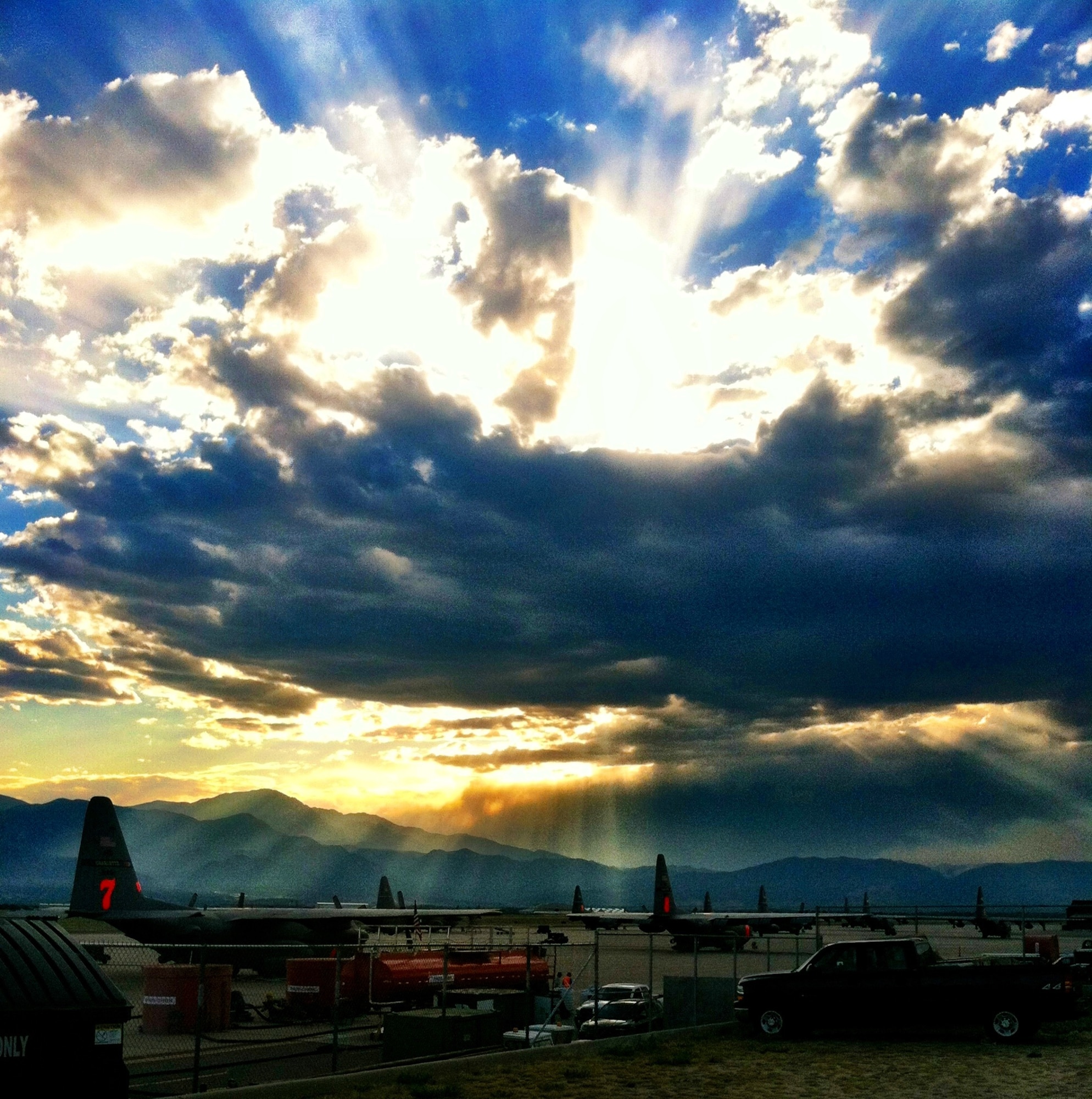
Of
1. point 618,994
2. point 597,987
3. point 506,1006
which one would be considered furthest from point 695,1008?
point 506,1006

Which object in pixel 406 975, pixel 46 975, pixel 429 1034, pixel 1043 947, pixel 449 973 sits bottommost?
pixel 1043 947

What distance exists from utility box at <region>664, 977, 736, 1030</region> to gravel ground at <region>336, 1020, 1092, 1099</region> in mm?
1504

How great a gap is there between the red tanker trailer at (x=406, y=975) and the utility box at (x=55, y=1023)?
13073mm

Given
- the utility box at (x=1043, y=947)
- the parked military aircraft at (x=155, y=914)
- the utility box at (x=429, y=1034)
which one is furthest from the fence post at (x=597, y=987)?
the utility box at (x=1043, y=947)

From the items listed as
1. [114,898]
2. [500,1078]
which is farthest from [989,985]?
[114,898]

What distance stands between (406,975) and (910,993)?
1285cm

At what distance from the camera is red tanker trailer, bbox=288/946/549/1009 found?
25719 mm

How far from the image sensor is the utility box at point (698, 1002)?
24594mm

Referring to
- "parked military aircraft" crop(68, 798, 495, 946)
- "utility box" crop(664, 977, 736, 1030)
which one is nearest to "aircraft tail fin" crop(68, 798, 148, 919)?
"parked military aircraft" crop(68, 798, 495, 946)

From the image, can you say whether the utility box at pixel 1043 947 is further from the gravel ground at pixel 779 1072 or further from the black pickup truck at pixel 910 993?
the black pickup truck at pixel 910 993

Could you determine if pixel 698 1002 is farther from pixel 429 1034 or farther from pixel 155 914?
pixel 155 914

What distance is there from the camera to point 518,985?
3136 cm

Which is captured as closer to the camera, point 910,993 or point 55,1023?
point 55,1023

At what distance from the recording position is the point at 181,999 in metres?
Result: 21.9
